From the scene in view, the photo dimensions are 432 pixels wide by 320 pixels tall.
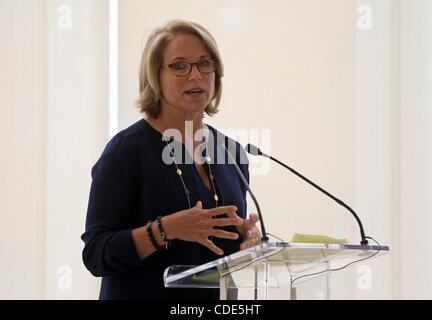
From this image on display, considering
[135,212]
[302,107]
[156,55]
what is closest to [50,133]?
[302,107]

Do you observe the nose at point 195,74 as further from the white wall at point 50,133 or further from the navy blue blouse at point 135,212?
the white wall at point 50,133

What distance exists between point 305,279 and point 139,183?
497mm

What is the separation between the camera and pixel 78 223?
362cm

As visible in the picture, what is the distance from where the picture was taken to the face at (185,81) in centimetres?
202

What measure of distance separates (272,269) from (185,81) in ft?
2.04

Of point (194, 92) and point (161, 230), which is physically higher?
point (194, 92)

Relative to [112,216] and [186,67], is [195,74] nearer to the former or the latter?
[186,67]

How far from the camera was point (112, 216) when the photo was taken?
6.12 ft

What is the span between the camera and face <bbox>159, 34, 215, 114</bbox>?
2016 millimetres

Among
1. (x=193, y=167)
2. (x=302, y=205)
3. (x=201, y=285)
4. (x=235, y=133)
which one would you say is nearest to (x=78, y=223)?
(x=235, y=133)

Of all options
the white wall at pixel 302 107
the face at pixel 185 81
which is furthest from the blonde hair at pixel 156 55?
the white wall at pixel 302 107

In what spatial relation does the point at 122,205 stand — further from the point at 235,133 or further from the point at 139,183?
the point at 235,133

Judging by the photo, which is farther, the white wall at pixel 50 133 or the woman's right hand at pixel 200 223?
the white wall at pixel 50 133

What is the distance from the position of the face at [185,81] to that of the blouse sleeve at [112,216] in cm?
20
